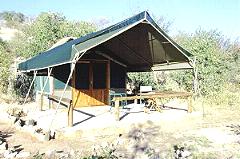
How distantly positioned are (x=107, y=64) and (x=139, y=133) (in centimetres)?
511

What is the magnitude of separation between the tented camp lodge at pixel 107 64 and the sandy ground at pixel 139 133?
1.28 meters

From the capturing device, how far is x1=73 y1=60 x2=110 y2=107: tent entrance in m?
12.6

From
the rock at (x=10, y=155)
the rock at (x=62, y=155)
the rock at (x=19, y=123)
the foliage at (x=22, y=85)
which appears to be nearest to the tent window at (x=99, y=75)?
the rock at (x=19, y=123)

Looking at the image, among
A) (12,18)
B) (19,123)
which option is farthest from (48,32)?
(12,18)

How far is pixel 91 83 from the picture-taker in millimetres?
12859

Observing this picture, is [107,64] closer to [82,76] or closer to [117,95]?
[82,76]

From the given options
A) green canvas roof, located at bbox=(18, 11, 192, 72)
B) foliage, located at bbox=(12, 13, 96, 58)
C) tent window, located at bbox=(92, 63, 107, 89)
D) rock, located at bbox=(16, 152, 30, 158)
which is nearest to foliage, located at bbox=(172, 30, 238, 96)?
green canvas roof, located at bbox=(18, 11, 192, 72)

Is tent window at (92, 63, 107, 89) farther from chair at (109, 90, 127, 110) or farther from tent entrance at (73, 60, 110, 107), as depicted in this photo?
chair at (109, 90, 127, 110)

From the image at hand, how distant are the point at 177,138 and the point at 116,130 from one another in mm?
1676

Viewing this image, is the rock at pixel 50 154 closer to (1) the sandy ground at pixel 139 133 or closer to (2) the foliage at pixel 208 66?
(1) the sandy ground at pixel 139 133

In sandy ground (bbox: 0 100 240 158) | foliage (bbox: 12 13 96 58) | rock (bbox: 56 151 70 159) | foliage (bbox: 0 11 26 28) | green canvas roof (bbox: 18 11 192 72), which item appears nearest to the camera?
rock (bbox: 56 151 70 159)

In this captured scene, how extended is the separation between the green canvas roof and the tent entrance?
66 cm

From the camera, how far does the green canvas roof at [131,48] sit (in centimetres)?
884

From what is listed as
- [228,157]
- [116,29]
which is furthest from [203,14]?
[228,157]
